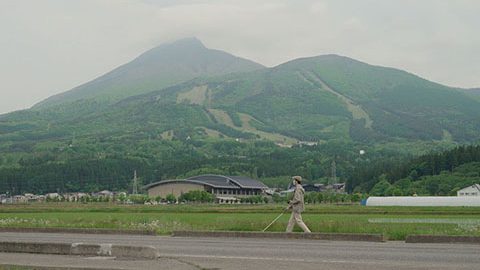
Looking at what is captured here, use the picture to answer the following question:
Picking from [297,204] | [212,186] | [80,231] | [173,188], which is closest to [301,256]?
[297,204]

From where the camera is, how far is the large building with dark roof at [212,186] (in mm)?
164125

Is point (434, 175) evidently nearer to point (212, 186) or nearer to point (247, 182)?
point (212, 186)

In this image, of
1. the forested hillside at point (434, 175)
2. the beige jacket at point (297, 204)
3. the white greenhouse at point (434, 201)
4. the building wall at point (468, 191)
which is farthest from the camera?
the forested hillside at point (434, 175)

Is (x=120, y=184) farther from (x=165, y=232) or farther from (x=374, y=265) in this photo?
(x=374, y=265)

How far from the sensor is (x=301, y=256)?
16562 millimetres

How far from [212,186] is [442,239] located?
14422 centimetres

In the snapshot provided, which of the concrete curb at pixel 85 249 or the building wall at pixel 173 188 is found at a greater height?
the building wall at pixel 173 188

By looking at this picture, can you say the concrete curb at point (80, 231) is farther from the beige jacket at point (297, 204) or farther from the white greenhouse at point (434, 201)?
the white greenhouse at point (434, 201)

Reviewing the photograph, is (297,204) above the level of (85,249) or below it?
above

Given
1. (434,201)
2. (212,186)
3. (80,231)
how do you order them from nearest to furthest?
1. (80,231)
2. (434,201)
3. (212,186)

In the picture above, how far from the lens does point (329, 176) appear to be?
7461 inches

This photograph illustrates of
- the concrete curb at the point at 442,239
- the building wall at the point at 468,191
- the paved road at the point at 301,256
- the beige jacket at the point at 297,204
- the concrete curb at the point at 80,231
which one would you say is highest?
the building wall at the point at 468,191

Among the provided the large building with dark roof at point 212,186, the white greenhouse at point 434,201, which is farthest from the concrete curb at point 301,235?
the large building with dark roof at point 212,186

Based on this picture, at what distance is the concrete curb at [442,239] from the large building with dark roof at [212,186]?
456 ft
